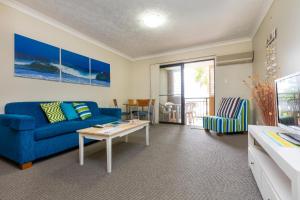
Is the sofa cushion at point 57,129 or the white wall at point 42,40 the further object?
the white wall at point 42,40

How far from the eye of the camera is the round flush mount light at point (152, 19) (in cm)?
271

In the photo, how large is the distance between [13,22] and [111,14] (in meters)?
1.59

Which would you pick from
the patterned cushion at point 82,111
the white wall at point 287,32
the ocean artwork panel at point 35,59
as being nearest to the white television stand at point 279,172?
the white wall at point 287,32

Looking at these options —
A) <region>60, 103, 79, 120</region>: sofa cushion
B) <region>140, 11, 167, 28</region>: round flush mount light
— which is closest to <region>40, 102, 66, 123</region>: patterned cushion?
<region>60, 103, 79, 120</region>: sofa cushion

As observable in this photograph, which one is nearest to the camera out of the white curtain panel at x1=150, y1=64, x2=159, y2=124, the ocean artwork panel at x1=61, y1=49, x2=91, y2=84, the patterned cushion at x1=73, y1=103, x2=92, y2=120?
the patterned cushion at x1=73, y1=103, x2=92, y2=120

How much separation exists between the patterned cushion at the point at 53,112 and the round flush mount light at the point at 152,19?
236 cm

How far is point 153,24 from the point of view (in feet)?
10.1

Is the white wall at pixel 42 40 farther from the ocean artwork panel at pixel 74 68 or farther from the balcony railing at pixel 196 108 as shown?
the balcony railing at pixel 196 108

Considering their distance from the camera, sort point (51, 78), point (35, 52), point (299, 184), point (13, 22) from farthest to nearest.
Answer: point (51, 78)
point (35, 52)
point (13, 22)
point (299, 184)

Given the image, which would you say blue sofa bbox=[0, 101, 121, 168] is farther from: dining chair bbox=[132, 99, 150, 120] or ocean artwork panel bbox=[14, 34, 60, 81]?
dining chair bbox=[132, 99, 150, 120]

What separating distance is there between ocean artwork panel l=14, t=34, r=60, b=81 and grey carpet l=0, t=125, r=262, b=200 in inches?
57.8

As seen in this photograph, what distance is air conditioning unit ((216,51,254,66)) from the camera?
3.80 metres

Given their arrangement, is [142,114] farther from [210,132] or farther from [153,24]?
[153,24]

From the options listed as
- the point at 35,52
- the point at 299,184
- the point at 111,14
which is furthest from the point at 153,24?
the point at 299,184
